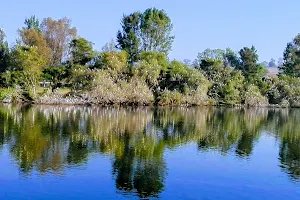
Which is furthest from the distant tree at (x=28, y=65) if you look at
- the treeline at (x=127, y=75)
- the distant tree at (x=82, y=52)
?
the distant tree at (x=82, y=52)

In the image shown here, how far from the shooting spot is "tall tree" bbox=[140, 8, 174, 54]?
6556 centimetres

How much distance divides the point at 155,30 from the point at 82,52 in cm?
1359

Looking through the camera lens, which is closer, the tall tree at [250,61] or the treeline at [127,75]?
the treeline at [127,75]

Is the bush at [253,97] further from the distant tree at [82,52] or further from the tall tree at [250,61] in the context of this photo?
the distant tree at [82,52]

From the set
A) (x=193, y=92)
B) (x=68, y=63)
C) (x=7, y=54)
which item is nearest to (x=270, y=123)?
(x=193, y=92)

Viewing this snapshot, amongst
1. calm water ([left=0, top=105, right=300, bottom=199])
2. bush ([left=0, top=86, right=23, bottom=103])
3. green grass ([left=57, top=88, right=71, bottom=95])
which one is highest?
green grass ([left=57, top=88, right=71, bottom=95])

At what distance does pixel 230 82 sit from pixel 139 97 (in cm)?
1398

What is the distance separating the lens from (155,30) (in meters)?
65.8

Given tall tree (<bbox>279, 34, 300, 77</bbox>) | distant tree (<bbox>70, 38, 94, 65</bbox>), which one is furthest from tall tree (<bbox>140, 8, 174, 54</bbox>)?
tall tree (<bbox>279, 34, 300, 77</bbox>)

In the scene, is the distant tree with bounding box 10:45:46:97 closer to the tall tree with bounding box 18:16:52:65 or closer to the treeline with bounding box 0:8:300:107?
the treeline with bounding box 0:8:300:107

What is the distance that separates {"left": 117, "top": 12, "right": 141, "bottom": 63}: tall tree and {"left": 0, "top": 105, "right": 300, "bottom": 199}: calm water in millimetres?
29316

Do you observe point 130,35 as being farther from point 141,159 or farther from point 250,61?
point 141,159

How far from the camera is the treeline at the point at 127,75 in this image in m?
50.9

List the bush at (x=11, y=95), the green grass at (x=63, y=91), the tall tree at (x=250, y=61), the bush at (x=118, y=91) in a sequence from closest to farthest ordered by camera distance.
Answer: the bush at (x=11, y=95)
the bush at (x=118, y=91)
the green grass at (x=63, y=91)
the tall tree at (x=250, y=61)
